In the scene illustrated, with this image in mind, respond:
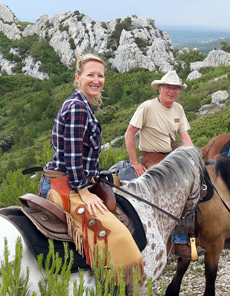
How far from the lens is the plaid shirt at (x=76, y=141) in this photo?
2.25m

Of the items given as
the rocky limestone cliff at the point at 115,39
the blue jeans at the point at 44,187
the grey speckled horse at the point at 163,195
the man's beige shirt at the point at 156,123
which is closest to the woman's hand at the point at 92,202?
the blue jeans at the point at 44,187

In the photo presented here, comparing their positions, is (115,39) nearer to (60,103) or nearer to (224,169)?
(60,103)

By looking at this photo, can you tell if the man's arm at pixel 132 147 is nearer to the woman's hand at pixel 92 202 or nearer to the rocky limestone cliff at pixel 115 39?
the woman's hand at pixel 92 202

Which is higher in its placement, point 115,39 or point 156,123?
point 115,39

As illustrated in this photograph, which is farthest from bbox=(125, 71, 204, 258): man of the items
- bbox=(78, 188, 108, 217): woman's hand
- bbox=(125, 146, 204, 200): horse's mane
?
bbox=(78, 188, 108, 217): woman's hand

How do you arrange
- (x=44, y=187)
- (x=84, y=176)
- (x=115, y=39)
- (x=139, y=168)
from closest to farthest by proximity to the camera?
(x=84, y=176) → (x=44, y=187) → (x=139, y=168) → (x=115, y=39)

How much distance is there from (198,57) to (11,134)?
24221 millimetres

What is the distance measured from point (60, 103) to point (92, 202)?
2902 cm

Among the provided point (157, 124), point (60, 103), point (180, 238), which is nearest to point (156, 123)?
point (157, 124)

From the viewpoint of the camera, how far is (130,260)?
7.91 feet

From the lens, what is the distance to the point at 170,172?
303 centimetres

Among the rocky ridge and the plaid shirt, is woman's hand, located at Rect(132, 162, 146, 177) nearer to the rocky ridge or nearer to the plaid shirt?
the plaid shirt

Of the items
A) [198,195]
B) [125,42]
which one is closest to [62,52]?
[125,42]

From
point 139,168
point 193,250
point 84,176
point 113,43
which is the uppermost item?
point 113,43
